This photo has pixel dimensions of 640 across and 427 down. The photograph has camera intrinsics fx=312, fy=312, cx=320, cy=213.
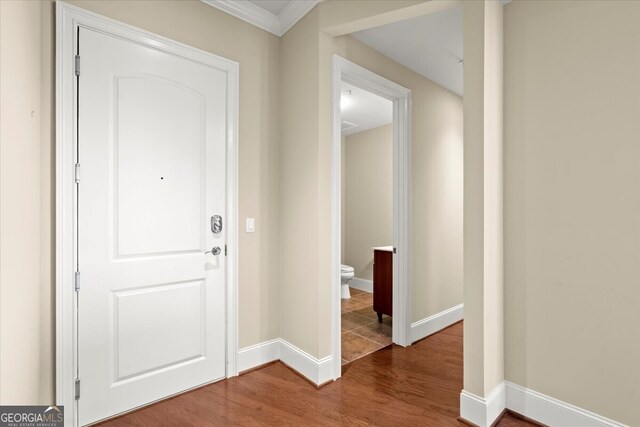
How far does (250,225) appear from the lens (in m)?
2.43

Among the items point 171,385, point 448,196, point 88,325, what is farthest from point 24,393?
point 448,196

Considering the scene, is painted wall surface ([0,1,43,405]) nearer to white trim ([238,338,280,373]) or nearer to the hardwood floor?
the hardwood floor

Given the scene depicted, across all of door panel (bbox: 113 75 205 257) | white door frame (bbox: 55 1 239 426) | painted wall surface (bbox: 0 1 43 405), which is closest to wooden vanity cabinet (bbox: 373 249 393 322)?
door panel (bbox: 113 75 205 257)

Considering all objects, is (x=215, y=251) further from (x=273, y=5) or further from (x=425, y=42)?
(x=425, y=42)

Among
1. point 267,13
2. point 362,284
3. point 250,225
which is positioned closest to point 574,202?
point 250,225

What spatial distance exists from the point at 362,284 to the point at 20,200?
4548mm

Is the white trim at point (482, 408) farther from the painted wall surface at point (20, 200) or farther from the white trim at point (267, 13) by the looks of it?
the white trim at point (267, 13)

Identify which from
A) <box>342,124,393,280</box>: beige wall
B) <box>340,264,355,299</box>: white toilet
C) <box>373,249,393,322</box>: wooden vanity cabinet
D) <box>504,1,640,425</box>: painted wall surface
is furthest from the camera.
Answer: <box>342,124,393,280</box>: beige wall

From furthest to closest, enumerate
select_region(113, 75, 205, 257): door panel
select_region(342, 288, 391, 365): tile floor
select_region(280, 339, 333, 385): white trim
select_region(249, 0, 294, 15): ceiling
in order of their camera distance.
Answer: select_region(342, 288, 391, 365): tile floor < select_region(249, 0, 294, 15): ceiling < select_region(280, 339, 333, 385): white trim < select_region(113, 75, 205, 257): door panel

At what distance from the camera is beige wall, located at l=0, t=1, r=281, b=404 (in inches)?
42.9

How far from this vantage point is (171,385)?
205cm

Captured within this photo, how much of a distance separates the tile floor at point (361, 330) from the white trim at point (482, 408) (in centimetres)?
97

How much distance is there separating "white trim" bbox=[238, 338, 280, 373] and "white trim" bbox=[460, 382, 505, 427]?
4.57 feet

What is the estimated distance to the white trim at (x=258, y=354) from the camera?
2.36 metres
